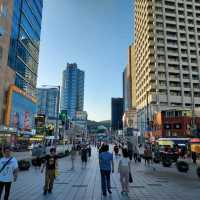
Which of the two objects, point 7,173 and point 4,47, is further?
point 4,47

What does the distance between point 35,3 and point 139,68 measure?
46637 millimetres

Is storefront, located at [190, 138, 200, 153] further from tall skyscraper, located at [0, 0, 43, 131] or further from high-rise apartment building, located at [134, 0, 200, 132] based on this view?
tall skyscraper, located at [0, 0, 43, 131]

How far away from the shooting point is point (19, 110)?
64062 millimetres

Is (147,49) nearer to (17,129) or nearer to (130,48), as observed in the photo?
(17,129)

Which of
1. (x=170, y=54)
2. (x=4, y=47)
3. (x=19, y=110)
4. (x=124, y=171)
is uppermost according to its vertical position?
(x=170, y=54)

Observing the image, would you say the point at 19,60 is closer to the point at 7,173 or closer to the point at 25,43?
the point at 25,43

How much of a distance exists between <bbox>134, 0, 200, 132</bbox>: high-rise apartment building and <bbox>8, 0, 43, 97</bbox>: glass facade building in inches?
1494

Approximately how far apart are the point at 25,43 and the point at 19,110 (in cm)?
2047

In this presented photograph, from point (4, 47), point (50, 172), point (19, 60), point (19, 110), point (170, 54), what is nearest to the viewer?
point (50, 172)

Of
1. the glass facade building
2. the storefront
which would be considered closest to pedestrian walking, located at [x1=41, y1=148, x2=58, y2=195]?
the storefront

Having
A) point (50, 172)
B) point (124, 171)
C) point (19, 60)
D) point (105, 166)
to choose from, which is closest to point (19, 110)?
point (19, 60)

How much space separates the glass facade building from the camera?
62812 millimetres

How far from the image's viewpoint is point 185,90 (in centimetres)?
8212

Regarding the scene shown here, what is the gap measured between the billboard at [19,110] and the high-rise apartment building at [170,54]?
36.1m
